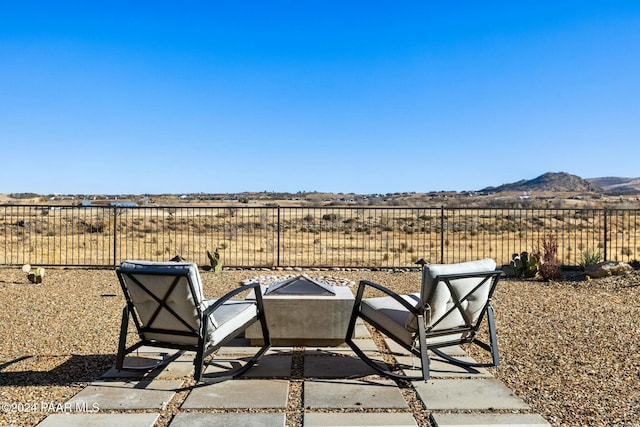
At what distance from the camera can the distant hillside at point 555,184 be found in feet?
454

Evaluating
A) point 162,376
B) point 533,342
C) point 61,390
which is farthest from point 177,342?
point 533,342

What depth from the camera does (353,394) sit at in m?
4.51

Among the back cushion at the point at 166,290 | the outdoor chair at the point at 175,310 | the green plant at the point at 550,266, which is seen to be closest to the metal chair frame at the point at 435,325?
the outdoor chair at the point at 175,310

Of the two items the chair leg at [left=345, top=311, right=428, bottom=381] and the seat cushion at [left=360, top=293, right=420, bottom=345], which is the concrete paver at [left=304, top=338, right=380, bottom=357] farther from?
the seat cushion at [left=360, top=293, right=420, bottom=345]

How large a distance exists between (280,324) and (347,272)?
6.47m

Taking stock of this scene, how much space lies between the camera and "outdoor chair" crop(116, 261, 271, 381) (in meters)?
4.53

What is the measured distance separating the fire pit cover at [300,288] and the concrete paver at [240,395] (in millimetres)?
1254

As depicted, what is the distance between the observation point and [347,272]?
1219 cm

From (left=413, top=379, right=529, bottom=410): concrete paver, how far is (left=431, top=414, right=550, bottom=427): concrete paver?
0.53 ft

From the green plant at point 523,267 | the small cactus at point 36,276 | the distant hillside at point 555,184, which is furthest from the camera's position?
the distant hillside at point 555,184

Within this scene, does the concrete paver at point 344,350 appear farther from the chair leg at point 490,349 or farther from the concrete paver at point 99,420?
the concrete paver at point 99,420

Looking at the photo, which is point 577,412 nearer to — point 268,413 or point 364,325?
point 268,413

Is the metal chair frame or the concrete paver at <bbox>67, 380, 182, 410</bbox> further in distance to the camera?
the metal chair frame

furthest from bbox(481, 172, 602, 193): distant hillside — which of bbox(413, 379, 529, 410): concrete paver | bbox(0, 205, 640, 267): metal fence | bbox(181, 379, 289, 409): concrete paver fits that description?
bbox(181, 379, 289, 409): concrete paver
